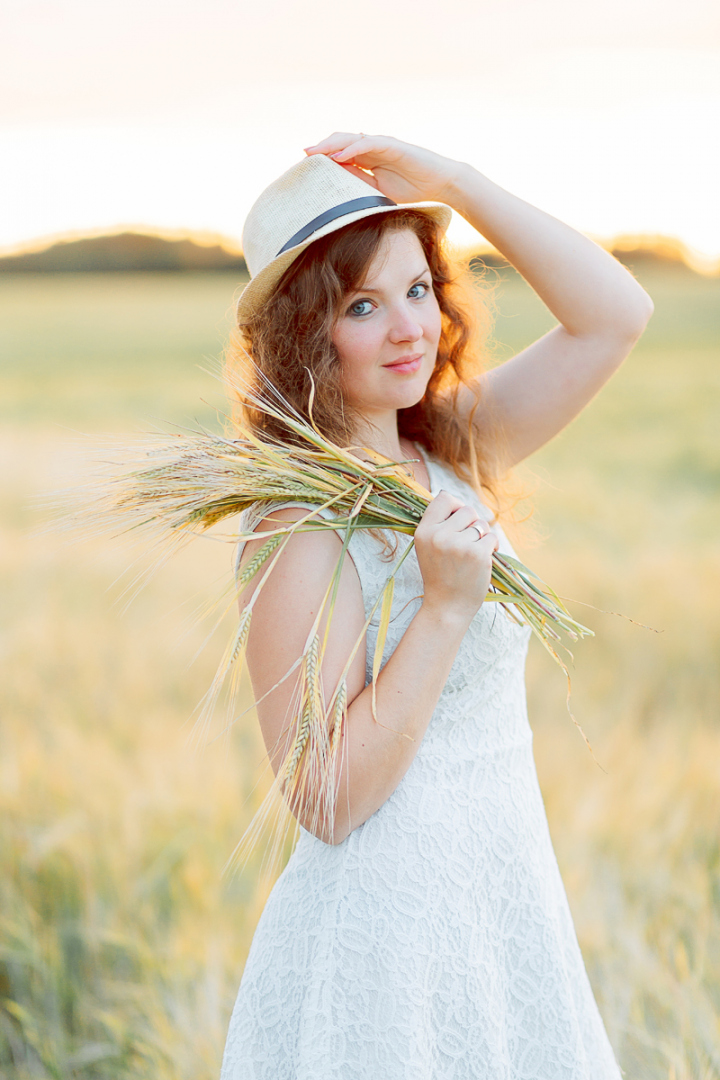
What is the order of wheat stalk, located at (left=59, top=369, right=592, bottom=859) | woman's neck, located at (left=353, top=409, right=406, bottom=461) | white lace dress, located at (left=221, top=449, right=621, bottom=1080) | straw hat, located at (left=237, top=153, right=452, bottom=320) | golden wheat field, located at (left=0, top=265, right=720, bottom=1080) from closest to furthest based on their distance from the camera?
wheat stalk, located at (left=59, top=369, right=592, bottom=859), white lace dress, located at (left=221, top=449, right=621, bottom=1080), straw hat, located at (left=237, top=153, right=452, bottom=320), woman's neck, located at (left=353, top=409, right=406, bottom=461), golden wheat field, located at (left=0, top=265, right=720, bottom=1080)

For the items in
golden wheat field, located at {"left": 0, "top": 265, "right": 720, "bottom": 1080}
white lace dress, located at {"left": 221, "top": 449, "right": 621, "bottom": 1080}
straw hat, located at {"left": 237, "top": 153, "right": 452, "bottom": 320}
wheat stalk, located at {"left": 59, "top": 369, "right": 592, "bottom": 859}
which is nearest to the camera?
wheat stalk, located at {"left": 59, "top": 369, "right": 592, "bottom": 859}

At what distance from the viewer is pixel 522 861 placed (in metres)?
1.39

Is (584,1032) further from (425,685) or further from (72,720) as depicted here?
(72,720)

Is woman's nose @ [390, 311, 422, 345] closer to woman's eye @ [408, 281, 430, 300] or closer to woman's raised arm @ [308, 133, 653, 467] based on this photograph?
woman's eye @ [408, 281, 430, 300]

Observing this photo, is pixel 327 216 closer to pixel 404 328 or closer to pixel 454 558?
pixel 404 328

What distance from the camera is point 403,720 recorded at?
1168 mm

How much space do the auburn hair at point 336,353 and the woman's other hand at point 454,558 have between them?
27 cm

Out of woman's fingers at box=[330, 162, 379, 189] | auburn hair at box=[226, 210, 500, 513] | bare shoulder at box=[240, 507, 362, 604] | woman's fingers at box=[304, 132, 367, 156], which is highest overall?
woman's fingers at box=[304, 132, 367, 156]

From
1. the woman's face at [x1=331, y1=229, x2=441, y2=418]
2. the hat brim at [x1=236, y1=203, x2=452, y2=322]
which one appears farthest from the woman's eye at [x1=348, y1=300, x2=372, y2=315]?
the hat brim at [x1=236, y1=203, x2=452, y2=322]

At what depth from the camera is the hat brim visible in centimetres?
133

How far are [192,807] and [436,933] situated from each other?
5.60ft

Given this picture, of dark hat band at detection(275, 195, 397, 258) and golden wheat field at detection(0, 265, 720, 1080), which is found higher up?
dark hat band at detection(275, 195, 397, 258)

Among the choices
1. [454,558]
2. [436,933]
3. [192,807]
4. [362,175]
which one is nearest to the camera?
[454,558]

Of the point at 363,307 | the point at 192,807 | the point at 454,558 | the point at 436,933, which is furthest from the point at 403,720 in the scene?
the point at 192,807
